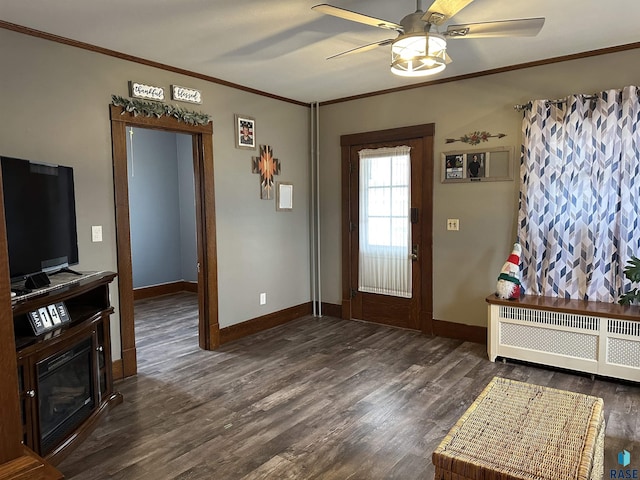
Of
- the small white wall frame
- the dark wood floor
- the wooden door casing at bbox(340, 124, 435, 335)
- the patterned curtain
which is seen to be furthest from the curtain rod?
the small white wall frame

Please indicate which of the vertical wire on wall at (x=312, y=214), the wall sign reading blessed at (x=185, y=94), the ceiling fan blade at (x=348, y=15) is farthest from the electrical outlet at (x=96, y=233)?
the vertical wire on wall at (x=312, y=214)

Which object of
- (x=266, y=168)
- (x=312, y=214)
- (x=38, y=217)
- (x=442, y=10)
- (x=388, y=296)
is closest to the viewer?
(x=442, y=10)

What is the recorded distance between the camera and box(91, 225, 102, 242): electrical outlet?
343 cm

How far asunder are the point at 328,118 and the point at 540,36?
2.59 meters

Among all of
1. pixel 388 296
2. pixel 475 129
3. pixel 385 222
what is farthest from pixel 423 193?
pixel 388 296

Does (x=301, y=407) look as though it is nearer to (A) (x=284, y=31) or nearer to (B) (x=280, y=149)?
(A) (x=284, y=31)

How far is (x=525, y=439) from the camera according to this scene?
1.86m

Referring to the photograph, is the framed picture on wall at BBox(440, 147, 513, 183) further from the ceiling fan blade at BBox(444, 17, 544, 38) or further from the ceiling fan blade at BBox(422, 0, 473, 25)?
the ceiling fan blade at BBox(422, 0, 473, 25)

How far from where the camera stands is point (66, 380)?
103 inches

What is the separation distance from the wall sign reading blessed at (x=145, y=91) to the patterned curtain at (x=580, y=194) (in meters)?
3.24

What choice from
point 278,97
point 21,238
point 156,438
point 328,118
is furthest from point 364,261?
point 21,238

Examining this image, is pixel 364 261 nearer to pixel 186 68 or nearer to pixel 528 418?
pixel 186 68

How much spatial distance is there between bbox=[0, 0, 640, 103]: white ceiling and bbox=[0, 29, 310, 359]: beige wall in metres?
0.20

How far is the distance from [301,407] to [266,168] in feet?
8.91
